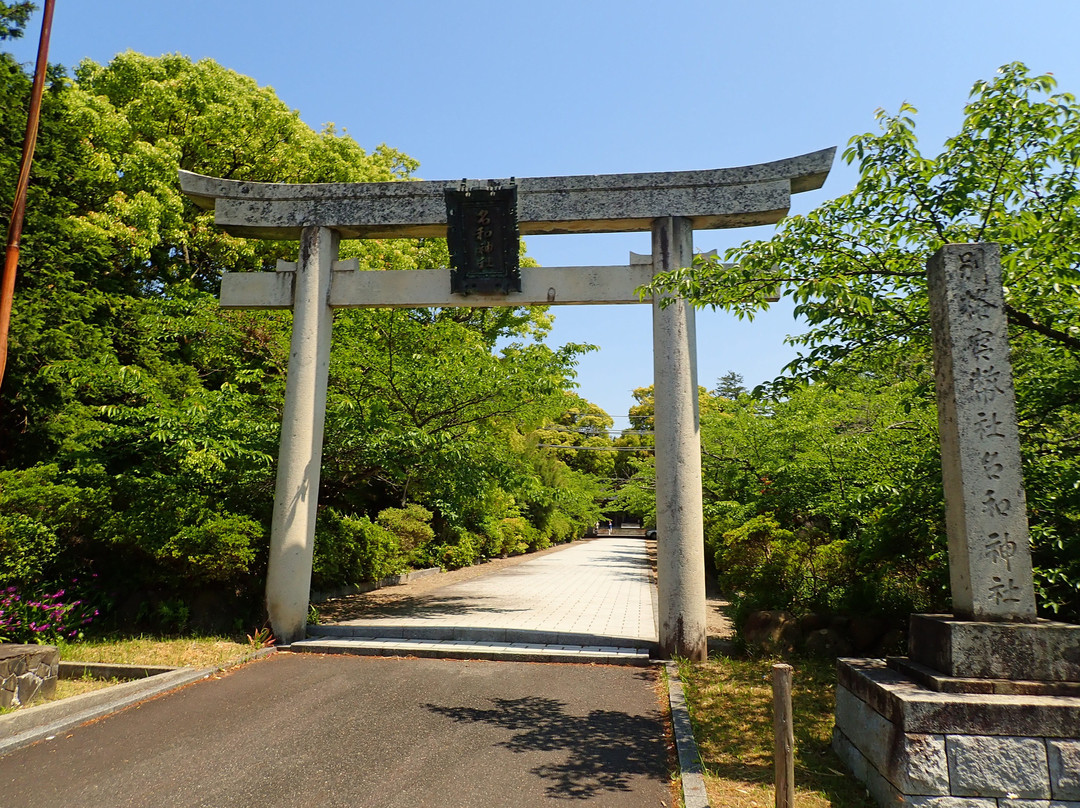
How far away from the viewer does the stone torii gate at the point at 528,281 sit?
7.82 m

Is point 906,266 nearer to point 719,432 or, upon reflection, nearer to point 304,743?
point 304,743

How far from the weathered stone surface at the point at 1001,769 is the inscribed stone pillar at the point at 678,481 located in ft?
13.2

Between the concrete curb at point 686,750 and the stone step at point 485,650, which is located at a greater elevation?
the concrete curb at point 686,750

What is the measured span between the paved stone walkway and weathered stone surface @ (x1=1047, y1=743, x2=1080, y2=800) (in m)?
4.58

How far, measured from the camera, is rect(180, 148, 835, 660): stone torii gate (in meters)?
7.82

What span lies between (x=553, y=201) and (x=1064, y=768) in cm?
759

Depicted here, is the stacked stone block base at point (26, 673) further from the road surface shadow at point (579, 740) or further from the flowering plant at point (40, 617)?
the road surface shadow at point (579, 740)

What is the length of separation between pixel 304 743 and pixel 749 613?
603 cm

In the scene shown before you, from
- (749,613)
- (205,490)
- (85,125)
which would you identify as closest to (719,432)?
(749,613)

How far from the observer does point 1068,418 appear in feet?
18.3

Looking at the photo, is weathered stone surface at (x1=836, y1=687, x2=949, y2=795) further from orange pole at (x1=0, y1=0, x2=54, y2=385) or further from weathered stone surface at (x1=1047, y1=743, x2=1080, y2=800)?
orange pole at (x1=0, y1=0, x2=54, y2=385)

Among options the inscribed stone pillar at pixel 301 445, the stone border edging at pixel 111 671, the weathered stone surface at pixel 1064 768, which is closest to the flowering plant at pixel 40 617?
the stone border edging at pixel 111 671

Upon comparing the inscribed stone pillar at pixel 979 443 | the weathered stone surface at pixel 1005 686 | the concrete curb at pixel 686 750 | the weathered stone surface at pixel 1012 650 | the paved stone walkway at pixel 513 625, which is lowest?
the paved stone walkway at pixel 513 625

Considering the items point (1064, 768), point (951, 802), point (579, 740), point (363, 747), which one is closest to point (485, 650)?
point (579, 740)
